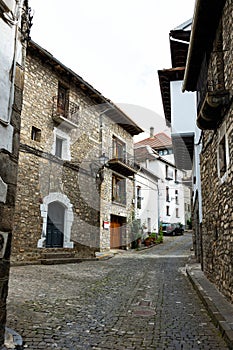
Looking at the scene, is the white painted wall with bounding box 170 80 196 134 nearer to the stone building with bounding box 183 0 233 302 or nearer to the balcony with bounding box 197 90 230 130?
the stone building with bounding box 183 0 233 302

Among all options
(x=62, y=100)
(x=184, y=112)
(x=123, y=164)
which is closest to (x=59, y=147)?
(x=62, y=100)

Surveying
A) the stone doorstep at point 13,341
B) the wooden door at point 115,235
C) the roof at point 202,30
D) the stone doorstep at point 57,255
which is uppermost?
the roof at point 202,30

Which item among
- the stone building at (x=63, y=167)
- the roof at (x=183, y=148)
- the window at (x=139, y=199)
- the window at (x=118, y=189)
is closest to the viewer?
the stone building at (x=63, y=167)

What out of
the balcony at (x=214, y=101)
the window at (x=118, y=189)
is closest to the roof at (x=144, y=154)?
the window at (x=118, y=189)

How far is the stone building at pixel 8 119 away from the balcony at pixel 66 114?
385 inches

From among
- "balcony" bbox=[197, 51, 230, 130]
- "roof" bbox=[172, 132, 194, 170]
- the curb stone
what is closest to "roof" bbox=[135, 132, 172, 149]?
"roof" bbox=[172, 132, 194, 170]

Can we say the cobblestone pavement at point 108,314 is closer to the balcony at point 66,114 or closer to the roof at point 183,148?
the roof at point 183,148

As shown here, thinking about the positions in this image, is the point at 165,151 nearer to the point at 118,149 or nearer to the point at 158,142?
the point at 158,142

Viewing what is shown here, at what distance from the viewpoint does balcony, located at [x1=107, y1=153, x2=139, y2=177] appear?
1780 cm

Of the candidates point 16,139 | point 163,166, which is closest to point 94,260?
point 16,139

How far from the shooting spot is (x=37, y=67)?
41.9 ft

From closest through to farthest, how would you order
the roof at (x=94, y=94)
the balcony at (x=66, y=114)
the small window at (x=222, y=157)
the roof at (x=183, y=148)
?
the small window at (x=222, y=157) → the roof at (x=183, y=148) → the roof at (x=94, y=94) → the balcony at (x=66, y=114)

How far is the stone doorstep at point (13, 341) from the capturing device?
330cm

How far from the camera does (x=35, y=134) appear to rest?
495 inches
